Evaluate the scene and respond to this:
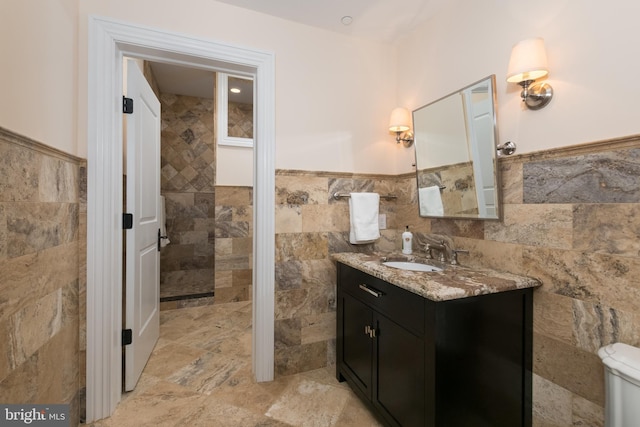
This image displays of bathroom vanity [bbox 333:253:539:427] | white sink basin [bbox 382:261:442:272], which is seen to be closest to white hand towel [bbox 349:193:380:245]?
white sink basin [bbox 382:261:442:272]

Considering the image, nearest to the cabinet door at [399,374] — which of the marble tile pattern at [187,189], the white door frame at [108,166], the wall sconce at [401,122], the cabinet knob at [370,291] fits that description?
the cabinet knob at [370,291]

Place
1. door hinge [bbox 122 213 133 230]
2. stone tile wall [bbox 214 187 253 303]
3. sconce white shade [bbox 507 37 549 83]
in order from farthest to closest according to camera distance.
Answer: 1. stone tile wall [bbox 214 187 253 303]
2. door hinge [bbox 122 213 133 230]
3. sconce white shade [bbox 507 37 549 83]

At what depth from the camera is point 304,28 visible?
192 cm

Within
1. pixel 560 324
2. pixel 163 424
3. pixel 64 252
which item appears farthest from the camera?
pixel 163 424

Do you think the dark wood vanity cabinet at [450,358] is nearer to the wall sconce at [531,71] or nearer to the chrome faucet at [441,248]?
the chrome faucet at [441,248]

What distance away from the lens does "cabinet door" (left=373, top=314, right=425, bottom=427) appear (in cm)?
117

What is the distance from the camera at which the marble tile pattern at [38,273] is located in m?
0.97

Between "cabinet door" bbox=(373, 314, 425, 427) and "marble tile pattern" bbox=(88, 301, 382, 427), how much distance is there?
0.83 feet

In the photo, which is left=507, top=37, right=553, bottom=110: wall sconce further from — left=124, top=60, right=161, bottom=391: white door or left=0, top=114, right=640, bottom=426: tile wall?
left=124, top=60, right=161, bottom=391: white door

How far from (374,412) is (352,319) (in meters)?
0.47

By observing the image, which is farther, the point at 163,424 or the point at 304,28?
the point at 304,28

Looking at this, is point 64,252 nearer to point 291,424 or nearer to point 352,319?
point 291,424

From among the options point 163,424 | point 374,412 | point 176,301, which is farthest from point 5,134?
point 176,301

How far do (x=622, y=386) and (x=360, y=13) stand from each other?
85.1 inches
